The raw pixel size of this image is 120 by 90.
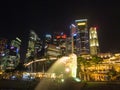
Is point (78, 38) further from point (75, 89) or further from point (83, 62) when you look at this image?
point (75, 89)

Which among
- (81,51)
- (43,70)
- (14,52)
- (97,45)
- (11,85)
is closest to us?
(11,85)

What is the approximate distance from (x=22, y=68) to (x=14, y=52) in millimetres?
83055

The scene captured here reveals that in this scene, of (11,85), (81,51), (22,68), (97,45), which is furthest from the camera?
(81,51)

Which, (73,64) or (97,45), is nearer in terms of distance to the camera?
(73,64)

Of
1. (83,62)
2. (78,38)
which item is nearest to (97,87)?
(83,62)

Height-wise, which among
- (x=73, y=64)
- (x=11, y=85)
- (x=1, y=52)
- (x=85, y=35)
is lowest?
(x=11, y=85)

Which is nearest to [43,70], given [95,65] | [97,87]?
[95,65]

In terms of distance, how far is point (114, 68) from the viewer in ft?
263

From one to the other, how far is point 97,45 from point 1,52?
245ft

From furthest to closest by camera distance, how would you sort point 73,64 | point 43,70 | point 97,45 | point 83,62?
point 97,45 → point 43,70 → point 83,62 → point 73,64

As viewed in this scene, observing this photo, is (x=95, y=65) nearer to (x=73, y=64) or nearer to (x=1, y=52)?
(x=73, y=64)

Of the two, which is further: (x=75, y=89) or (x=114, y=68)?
(x=114, y=68)

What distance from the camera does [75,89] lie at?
29.9 meters

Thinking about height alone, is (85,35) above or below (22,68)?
above
